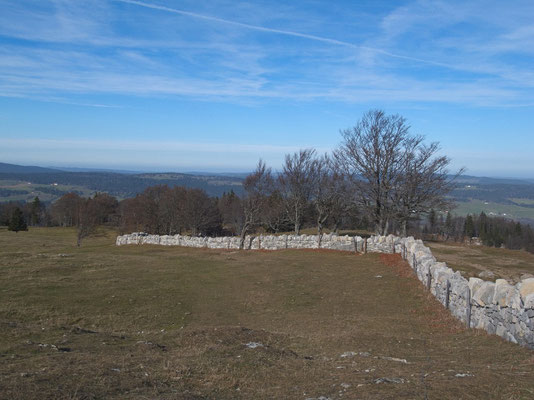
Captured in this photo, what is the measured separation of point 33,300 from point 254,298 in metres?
9.17

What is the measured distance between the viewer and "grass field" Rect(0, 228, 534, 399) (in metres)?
7.19

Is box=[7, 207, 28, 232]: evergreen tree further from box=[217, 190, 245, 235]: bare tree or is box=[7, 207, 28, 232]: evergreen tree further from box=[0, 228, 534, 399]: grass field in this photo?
box=[0, 228, 534, 399]: grass field

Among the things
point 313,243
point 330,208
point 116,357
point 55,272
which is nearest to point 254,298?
point 116,357

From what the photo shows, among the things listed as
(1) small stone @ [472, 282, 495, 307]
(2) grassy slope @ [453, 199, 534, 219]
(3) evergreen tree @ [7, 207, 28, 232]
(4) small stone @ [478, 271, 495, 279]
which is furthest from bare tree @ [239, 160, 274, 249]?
(2) grassy slope @ [453, 199, 534, 219]

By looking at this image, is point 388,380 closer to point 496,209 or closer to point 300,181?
point 300,181

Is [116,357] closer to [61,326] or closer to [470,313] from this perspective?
[61,326]

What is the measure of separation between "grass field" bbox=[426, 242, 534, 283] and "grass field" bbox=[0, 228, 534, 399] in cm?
464

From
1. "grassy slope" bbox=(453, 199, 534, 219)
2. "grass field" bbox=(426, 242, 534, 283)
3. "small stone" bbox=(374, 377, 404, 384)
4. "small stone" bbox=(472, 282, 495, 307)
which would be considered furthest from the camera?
"grassy slope" bbox=(453, 199, 534, 219)

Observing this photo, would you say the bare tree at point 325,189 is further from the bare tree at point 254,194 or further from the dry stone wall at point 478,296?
the dry stone wall at point 478,296

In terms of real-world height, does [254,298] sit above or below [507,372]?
below

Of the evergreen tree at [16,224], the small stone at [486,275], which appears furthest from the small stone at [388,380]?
the evergreen tree at [16,224]

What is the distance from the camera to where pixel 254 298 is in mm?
19188

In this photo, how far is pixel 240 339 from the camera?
1110 cm

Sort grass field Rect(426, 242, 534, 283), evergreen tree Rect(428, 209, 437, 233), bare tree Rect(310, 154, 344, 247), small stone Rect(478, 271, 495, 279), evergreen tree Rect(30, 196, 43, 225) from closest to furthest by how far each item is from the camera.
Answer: small stone Rect(478, 271, 495, 279), grass field Rect(426, 242, 534, 283), evergreen tree Rect(428, 209, 437, 233), bare tree Rect(310, 154, 344, 247), evergreen tree Rect(30, 196, 43, 225)
